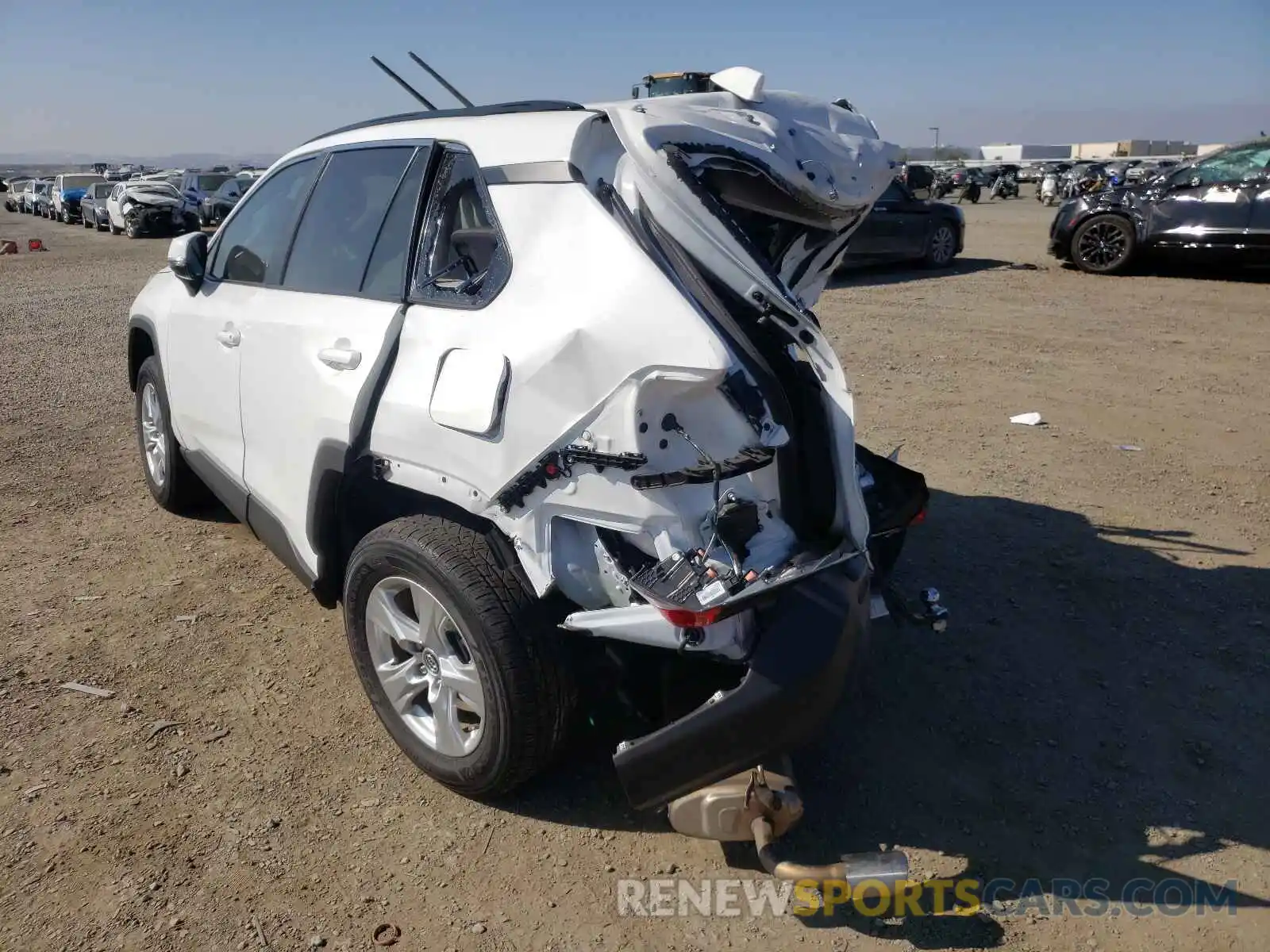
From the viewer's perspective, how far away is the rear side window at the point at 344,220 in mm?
3355

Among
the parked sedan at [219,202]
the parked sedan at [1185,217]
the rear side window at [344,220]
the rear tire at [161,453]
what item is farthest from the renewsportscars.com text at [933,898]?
the parked sedan at [219,202]

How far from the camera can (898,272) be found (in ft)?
49.8

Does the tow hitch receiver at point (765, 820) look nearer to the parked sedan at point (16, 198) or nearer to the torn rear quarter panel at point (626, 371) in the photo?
the torn rear quarter panel at point (626, 371)

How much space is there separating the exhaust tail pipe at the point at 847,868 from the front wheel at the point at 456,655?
64 centimetres

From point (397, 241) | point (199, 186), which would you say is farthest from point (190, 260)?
point (199, 186)

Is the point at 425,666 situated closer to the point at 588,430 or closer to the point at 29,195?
the point at 588,430

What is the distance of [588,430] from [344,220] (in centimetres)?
166

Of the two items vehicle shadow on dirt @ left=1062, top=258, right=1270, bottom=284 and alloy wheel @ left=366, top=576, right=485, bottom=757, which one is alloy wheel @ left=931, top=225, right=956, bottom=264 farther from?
alloy wheel @ left=366, top=576, right=485, bottom=757

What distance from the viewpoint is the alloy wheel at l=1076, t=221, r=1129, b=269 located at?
13.6m

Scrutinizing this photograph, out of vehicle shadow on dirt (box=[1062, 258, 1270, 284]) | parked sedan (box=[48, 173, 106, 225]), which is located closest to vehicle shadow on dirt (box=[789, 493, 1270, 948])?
vehicle shadow on dirt (box=[1062, 258, 1270, 284])

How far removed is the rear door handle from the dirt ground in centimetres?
128

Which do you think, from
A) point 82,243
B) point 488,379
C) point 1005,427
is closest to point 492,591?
point 488,379

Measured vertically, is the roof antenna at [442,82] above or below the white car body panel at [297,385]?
above

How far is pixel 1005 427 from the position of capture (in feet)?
21.9
